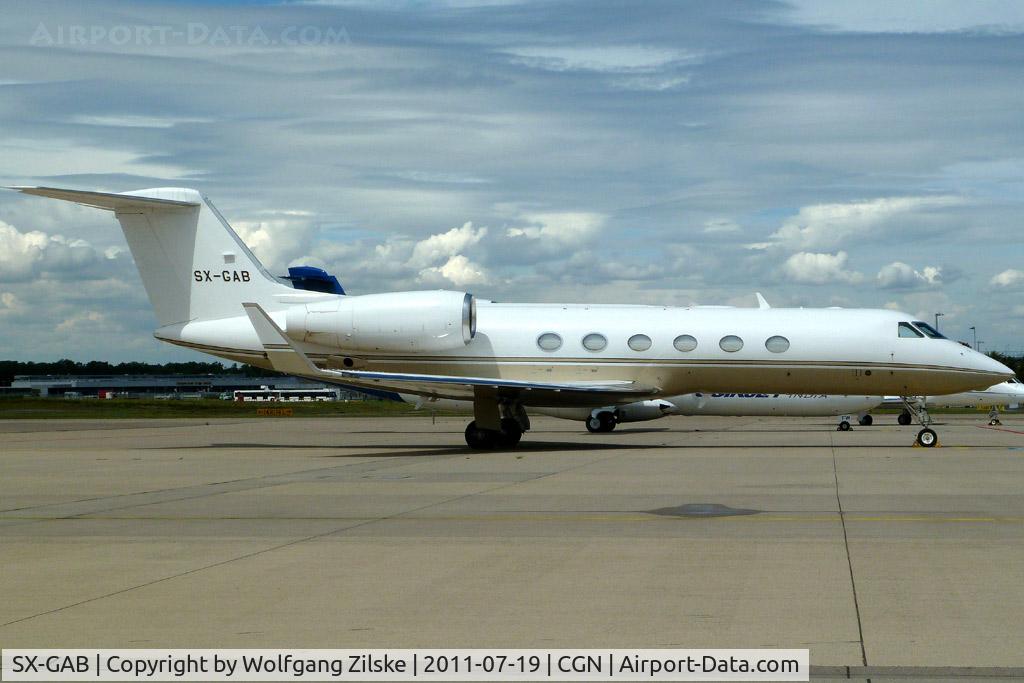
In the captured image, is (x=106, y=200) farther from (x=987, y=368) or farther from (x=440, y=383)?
(x=987, y=368)

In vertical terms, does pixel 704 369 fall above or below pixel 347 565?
above

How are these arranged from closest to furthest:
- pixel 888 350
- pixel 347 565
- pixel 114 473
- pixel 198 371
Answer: pixel 347 565, pixel 114 473, pixel 888 350, pixel 198 371

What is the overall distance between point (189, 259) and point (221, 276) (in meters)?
0.86

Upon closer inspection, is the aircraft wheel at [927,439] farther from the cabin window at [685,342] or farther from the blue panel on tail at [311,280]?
A: the blue panel on tail at [311,280]

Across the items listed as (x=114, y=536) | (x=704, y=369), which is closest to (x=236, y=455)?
(x=704, y=369)

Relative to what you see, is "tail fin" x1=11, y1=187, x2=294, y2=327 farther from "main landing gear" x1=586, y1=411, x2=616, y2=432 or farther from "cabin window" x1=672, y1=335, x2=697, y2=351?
"main landing gear" x1=586, y1=411, x2=616, y2=432

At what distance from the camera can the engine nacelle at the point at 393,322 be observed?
25.1 m

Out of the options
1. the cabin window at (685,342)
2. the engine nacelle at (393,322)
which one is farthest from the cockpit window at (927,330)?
the engine nacelle at (393,322)

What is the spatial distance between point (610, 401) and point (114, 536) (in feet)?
54.8

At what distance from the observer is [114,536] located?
34.7ft

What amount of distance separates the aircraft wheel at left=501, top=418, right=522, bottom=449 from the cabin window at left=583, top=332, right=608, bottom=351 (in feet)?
8.21

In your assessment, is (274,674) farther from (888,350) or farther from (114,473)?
(888,350)

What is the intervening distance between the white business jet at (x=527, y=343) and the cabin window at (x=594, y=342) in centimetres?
3

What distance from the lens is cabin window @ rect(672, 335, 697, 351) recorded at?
2544 cm
